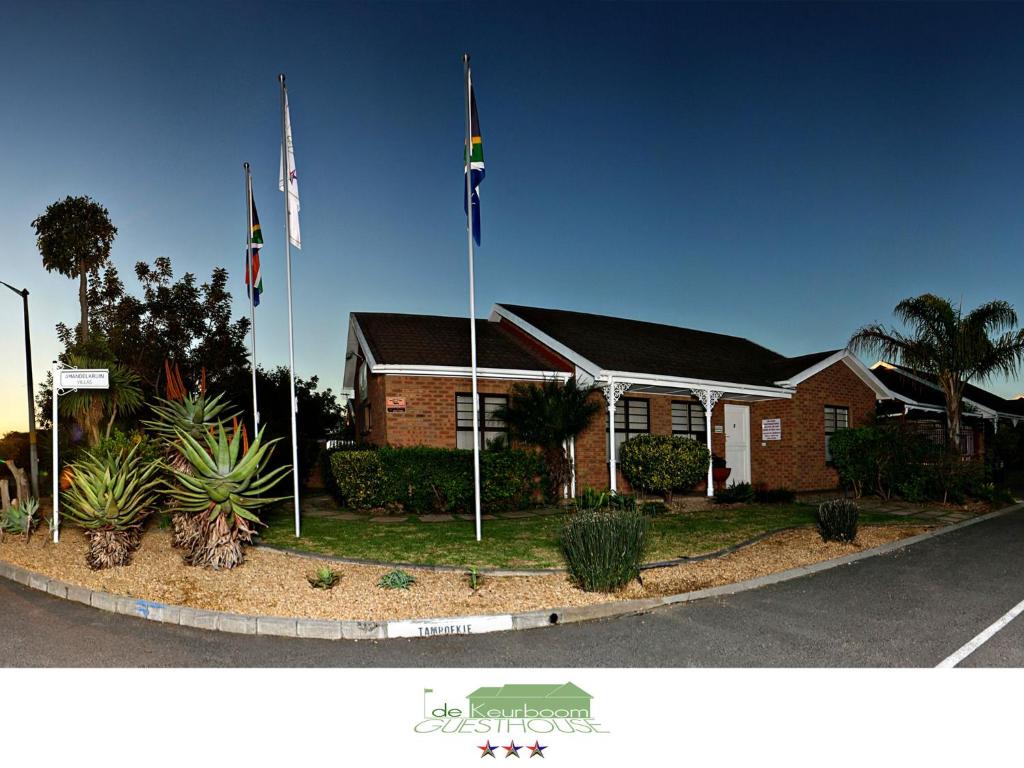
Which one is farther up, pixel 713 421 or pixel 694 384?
pixel 694 384

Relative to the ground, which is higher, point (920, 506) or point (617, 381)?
point (617, 381)

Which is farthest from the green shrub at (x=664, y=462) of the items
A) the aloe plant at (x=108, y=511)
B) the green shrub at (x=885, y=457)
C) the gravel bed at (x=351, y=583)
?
the aloe plant at (x=108, y=511)

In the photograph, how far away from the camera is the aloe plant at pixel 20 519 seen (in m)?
10.6

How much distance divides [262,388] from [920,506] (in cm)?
1971

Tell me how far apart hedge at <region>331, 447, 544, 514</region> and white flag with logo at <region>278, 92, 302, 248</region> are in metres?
4.55

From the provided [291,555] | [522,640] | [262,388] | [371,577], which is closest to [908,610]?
[522,640]

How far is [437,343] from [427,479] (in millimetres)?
4465

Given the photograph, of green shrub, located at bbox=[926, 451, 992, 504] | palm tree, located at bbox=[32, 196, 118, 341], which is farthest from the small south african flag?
palm tree, located at bbox=[32, 196, 118, 341]

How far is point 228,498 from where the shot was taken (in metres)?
8.09

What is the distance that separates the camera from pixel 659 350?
1914cm

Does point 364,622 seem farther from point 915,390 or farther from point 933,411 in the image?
point 915,390

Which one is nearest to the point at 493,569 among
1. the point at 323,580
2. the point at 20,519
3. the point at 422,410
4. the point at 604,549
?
the point at 604,549
